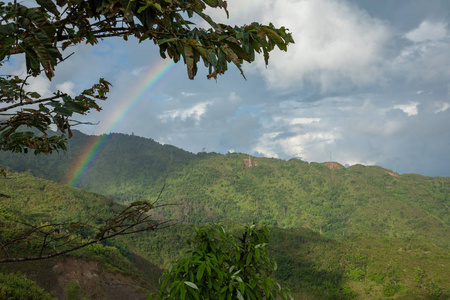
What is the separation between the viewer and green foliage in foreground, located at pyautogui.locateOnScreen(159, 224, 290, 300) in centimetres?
188

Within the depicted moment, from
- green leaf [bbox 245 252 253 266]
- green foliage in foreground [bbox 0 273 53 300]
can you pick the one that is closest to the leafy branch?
green leaf [bbox 245 252 253 266]

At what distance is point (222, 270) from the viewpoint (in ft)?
6.73

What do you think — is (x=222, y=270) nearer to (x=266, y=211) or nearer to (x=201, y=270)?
(x=201, y=270)

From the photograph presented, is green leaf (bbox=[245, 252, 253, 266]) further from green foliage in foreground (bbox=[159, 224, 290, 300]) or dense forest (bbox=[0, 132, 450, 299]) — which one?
dense forest (bbox=[0, 132, 450, 299])

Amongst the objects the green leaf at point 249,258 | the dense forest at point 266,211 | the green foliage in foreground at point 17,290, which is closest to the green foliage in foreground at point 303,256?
the dense forest at point 266,211

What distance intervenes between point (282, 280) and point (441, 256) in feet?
50.8

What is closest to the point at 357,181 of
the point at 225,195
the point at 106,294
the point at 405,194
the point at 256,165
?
the point at 405,194

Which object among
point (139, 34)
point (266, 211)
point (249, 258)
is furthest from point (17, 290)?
point (266, 211)

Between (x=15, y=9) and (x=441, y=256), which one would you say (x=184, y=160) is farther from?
(x=15, y=9)

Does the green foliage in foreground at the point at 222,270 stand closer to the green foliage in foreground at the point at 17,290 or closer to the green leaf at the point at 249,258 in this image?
the green leaf at the point at 249,258

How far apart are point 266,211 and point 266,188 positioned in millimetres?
9696

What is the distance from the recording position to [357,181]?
66688 mm

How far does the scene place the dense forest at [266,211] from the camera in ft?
71.6

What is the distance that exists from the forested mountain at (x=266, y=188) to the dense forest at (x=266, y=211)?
25 cm
